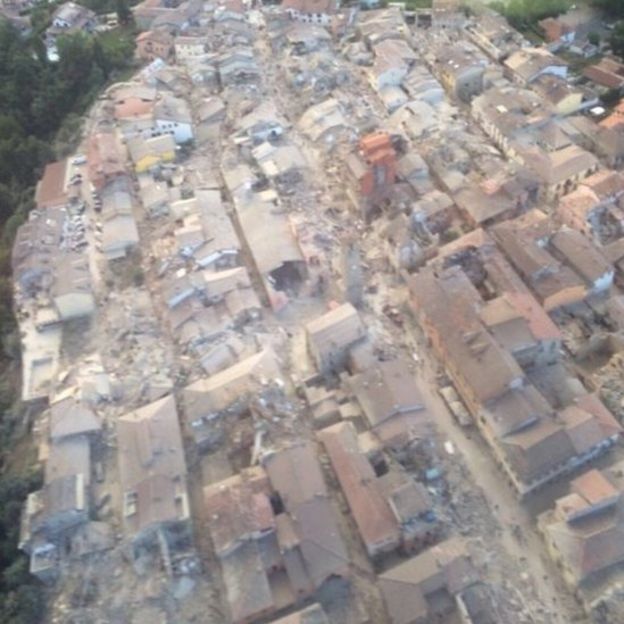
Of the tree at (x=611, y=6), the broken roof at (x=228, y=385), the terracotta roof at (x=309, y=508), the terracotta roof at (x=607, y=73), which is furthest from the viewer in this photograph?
the tree at (x=611, y=6)

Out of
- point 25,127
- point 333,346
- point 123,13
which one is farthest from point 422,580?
point 123,13

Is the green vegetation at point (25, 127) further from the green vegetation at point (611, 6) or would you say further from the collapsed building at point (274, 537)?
the green vegetation at point (611, 6)

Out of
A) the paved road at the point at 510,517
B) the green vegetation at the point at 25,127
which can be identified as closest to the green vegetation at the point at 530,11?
the green vegetation at the point at 25,127

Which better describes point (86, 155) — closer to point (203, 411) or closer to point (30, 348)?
point (30, 348)

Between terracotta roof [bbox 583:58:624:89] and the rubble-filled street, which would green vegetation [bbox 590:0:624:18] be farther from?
the rubble-filled street

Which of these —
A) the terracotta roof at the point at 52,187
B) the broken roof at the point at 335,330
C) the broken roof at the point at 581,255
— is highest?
the broken roof at the point at 581,255

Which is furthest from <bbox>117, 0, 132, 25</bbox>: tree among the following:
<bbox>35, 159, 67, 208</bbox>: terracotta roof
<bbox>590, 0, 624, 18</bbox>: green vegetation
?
<bbox>590, 0, 624, 18</bbox>: green vegetation
